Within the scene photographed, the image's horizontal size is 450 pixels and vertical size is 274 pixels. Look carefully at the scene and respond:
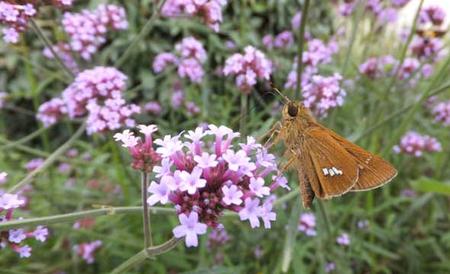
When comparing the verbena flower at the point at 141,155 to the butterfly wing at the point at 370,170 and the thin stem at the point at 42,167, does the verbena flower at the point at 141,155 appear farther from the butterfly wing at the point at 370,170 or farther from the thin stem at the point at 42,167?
the butterfly wing at the point at 370,170

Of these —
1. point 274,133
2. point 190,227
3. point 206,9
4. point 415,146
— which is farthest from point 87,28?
point 415,146

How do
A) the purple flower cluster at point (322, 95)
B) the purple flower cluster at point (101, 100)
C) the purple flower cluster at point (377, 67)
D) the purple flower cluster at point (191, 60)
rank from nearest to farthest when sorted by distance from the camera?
1. the purple flower cluster at point (101, 100)
2. the purple flower cluster at point (322, 95)
3. the purple flower cluster at point (191, 60)
4. the purple flower cluster at point (377, 67)

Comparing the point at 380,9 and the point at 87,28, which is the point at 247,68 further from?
the point at 380,9

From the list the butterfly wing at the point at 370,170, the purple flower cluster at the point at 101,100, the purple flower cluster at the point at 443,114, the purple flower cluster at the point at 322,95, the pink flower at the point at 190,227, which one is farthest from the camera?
the purple flower cluster at the point at 443,114

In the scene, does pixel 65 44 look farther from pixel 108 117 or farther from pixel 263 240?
pixel 263 240

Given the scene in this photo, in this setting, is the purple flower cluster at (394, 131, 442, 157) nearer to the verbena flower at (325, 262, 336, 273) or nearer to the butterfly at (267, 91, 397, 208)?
the verbena flower at (325, 262, 336, 273)

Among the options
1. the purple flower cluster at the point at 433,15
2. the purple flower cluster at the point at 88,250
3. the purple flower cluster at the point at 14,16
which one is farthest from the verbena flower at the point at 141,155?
the purple flower cluster at the point at 433,15
